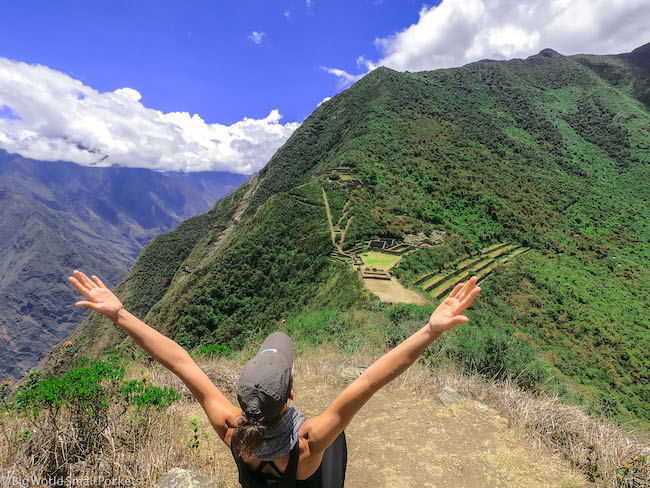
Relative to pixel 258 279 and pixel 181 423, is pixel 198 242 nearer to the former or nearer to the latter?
pixel 258 279

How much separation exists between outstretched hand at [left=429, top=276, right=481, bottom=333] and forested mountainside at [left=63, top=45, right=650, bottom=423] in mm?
5415

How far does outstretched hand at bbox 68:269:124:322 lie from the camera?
7.07 ft

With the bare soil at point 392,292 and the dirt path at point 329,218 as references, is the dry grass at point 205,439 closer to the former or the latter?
the bare soil at point 392,292

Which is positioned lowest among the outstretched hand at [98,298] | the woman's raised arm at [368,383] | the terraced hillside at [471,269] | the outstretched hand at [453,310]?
the terraced hillside at [471,269]

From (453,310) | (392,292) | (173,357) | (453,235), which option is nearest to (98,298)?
(173,357)

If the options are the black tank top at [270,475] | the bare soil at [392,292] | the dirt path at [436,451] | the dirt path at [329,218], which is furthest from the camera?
the dirt path at [329,218]

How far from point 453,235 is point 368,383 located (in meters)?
39.1

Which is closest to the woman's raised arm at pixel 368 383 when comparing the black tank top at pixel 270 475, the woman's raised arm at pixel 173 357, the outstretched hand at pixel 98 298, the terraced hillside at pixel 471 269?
the black tank top at pixel 270 475

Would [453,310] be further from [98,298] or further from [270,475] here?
[98,298]

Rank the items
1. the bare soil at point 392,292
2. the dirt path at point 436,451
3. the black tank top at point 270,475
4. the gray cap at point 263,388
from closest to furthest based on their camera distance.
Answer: the gray cap at point 263,388 → the black tank top at point 270,475 → the dirt path at point 436,451 → the bare soil at point 392,292

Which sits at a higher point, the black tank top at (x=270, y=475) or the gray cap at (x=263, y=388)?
the gray cap at (x=263, y=388)

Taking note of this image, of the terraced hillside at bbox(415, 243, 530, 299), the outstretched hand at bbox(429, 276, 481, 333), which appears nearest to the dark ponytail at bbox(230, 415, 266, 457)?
the outstretched hand at bbox(429, 276, 481, 333)

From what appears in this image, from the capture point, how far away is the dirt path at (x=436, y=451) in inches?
164

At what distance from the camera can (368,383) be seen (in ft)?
5.85
